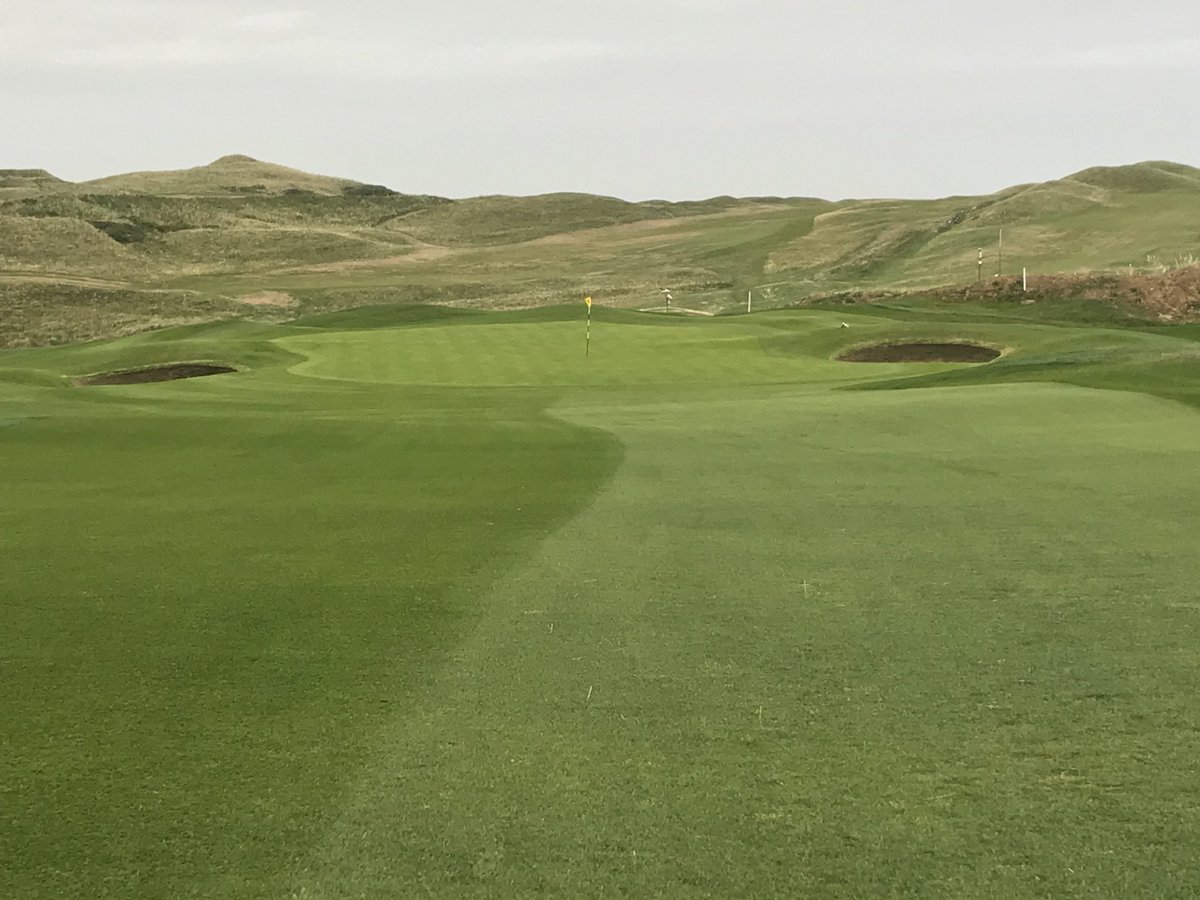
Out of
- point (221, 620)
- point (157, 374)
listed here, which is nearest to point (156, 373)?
point (157, 374)

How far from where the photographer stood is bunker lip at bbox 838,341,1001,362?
2877 centimetres

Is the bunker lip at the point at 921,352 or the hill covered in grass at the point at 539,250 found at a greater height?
the hill covered in grass at the point at 539,250

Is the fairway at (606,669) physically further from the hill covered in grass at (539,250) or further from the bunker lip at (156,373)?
the hill covered in grass at (539,250)

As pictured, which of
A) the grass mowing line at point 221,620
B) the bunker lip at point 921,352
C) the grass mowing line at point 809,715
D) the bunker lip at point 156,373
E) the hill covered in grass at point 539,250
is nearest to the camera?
the grass mowing line at point 809,715

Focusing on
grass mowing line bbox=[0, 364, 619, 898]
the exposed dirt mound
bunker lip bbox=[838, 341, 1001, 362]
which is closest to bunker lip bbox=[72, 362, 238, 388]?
the exposed dirt mound

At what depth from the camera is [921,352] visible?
29.4 metres

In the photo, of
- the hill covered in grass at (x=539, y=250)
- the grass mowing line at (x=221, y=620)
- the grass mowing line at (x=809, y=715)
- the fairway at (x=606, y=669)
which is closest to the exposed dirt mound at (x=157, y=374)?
the grass mowing line at (x=221, y=620)

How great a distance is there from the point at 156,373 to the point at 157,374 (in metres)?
0.09

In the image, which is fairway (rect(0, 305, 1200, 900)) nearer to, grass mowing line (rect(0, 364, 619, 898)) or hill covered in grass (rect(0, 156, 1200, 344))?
grass mowing line (rect(0, 364, 619, 898))

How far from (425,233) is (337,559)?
9767 centimetres

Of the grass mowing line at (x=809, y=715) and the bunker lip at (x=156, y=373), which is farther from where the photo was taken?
the bunker lip at (x=156, y=373)

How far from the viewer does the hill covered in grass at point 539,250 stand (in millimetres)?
54281

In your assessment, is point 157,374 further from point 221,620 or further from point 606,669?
point 606,669

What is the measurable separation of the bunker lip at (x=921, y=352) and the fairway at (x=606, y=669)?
1600 cm
